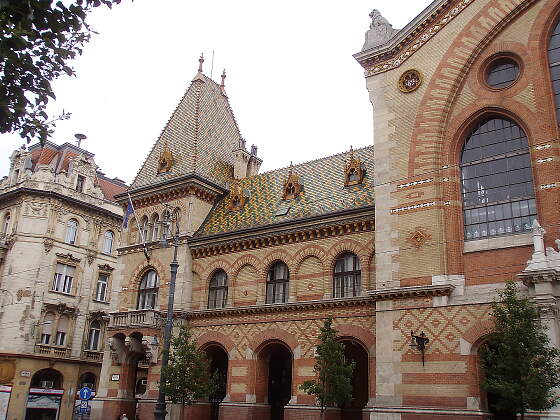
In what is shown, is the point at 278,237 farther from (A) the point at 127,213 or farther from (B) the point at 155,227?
(A) the point at 127,213

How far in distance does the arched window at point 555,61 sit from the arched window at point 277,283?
45.6ft

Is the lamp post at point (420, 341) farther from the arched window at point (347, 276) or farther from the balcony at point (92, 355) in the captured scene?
the balcony at point (92, 355)

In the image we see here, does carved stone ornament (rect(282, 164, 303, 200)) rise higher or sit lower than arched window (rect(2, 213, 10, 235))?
lower

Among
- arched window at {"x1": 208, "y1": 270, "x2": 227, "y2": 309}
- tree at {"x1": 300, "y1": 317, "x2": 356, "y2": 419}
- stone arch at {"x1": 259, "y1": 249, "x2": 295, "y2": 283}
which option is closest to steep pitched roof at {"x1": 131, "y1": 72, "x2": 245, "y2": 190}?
arched window at {"x1": 208, "y1": 270, "x2": 227, "y2": 309}

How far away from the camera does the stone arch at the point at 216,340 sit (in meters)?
28.5

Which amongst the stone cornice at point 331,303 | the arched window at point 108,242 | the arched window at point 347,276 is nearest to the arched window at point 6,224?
the arched window at point 108,242

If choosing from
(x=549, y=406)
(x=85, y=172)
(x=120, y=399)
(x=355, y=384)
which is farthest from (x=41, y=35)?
(x=85, y=172)

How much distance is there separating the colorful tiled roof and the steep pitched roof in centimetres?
232

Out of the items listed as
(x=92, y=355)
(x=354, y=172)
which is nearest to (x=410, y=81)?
(x=354, y=172)

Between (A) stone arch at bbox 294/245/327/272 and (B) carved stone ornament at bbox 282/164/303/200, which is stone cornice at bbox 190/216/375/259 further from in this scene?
(B) carved stone ornament at bbox 282/164/303/200

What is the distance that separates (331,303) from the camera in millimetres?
25625

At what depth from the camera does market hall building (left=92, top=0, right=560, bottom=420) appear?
2052cm

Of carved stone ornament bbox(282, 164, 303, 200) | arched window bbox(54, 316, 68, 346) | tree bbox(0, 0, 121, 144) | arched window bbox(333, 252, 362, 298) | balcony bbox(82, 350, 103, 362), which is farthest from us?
balcony bbox(82, 350, 103, 362)

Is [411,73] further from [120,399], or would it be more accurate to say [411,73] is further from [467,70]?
[120,399]
